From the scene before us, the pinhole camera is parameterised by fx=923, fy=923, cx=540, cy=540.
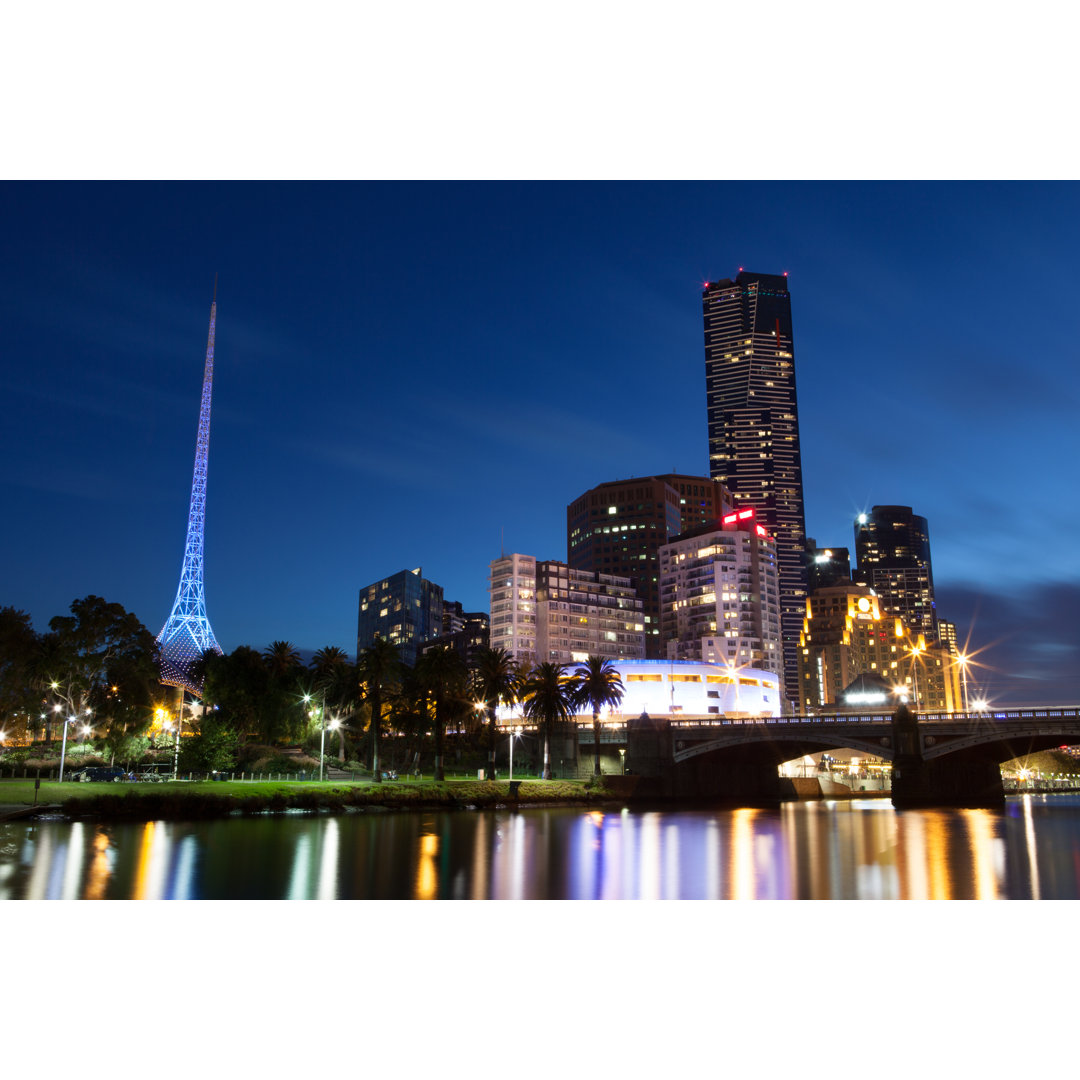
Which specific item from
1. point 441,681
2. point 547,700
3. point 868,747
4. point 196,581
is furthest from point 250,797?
point 196,581

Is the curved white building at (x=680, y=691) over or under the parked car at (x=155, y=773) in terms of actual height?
over

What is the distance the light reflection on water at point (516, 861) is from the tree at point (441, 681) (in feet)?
70.6

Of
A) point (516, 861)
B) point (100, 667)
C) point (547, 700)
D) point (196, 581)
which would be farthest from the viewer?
point (196, 581)

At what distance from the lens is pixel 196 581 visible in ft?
463

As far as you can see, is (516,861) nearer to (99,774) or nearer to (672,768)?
(99,774)

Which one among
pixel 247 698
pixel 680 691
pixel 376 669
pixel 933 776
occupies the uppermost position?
pixel 680 691

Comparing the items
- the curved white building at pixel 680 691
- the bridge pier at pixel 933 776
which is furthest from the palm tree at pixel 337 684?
the bridge pier at pixel 933 776

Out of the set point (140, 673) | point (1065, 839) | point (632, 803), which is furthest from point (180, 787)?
point (1065, 839)

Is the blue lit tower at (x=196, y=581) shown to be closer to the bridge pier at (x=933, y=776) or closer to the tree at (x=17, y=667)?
the tree at (x=17, y=667)

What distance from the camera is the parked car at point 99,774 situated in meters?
75.5

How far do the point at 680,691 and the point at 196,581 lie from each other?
77.9 m
